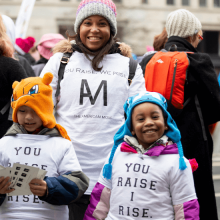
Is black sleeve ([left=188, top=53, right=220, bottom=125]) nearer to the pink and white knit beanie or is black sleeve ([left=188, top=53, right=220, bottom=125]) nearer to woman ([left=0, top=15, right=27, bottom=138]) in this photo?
the pink and white knit beanie

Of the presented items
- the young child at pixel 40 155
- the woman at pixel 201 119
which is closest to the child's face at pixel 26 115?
the young child at pixel 40 155

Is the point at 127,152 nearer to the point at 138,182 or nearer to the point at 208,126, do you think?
the point at 138,182

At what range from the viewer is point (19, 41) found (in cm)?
712

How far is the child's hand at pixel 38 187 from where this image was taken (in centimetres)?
233

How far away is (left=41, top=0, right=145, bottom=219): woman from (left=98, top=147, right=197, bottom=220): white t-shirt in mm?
438

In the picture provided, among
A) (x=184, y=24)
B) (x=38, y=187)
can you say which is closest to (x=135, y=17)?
(x=184, y=24)

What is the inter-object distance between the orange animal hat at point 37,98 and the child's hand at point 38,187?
0.45 meters

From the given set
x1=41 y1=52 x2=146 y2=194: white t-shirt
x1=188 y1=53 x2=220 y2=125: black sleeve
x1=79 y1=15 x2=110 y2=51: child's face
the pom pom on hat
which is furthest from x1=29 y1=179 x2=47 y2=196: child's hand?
the pom pom on hat

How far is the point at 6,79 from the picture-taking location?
3.36 m

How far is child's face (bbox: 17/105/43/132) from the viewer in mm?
2648

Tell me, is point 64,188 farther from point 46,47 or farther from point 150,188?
point 46,47

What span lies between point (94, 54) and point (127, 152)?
913mm

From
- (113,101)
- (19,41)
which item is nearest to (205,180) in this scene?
(113,101)

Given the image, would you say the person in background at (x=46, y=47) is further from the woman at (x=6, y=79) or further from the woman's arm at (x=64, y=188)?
the woman's arm at (x=64, y=188)
